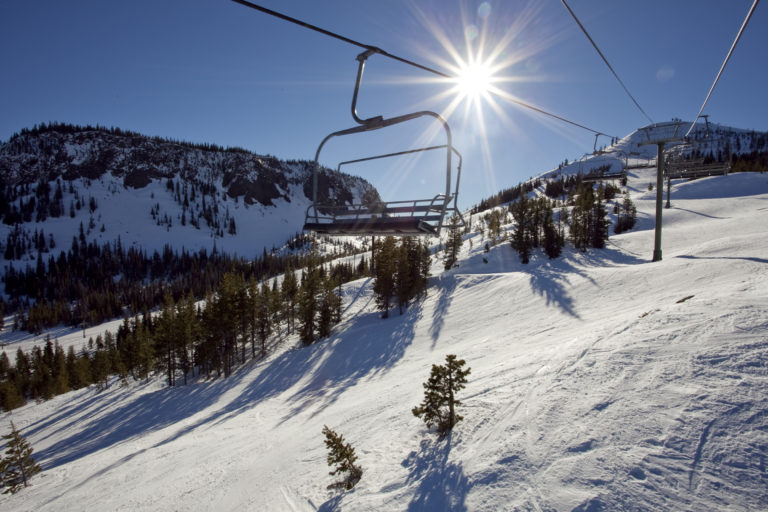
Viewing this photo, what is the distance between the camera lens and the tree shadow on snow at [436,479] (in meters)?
5.80

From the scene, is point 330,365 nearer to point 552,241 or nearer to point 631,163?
point 552,241

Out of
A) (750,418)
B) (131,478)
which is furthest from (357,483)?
(131,478)

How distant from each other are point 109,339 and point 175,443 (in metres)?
63.9

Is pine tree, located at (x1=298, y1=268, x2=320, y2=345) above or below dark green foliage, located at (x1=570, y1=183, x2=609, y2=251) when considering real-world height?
below

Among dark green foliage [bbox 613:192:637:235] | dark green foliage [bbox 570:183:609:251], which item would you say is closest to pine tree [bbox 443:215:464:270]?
dark green foliage [bbox 570:183:609:251]

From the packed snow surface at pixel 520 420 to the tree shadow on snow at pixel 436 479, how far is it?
41mm

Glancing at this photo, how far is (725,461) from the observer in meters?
4.54

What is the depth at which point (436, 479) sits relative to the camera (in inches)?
258

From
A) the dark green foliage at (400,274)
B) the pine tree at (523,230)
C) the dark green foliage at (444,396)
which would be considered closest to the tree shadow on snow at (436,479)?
the dark green foliage at (444,396)

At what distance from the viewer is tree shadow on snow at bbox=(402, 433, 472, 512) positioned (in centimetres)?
580

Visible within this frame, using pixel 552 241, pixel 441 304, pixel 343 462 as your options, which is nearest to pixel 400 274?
pixel 441 304

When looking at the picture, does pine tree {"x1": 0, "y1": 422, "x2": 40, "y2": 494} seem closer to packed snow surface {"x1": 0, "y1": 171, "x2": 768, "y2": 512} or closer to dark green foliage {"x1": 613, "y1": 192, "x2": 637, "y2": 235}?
packed snow surface {"x1": 0, "y1": 171, "x2": 768, "y2": 512}

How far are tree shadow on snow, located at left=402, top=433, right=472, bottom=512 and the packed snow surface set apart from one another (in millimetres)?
41

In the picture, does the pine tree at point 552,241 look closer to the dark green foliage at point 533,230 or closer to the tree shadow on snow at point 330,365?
the dark green foliage at point 533,230
